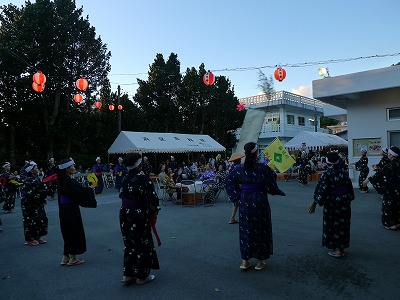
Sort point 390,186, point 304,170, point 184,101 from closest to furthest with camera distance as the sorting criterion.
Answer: point 390,186, point 304,170, point 184,101

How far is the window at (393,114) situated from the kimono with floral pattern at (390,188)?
267 inches

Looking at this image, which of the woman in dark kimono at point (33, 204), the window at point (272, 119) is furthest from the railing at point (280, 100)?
the woman in dark kimono at point (33, 204)

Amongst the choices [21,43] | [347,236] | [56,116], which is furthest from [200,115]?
[347,236]

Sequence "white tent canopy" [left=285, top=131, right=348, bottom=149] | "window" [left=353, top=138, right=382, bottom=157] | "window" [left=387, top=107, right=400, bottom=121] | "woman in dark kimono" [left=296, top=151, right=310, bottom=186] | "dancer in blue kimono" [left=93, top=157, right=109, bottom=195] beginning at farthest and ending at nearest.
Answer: "white tent canopy" [left=285, top=131, right=348, bottom=149] < "woman in dark kimono" [left=296, top=151, right=310, bottom=186] < "dancer in blue kimono" [left=93, top=157, right=109, bottom=195] < "window" [left=353, top=138, right=382, bottom=157] < "window" [left=387, top=107, right=400, bottom=121]

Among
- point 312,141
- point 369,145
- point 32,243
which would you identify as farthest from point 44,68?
point 369,145

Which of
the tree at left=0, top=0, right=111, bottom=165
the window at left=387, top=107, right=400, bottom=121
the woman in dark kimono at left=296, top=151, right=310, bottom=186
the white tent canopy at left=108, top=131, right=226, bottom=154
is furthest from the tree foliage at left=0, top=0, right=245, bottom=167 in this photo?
the window at left=387, top=107, right=400, bottom=121

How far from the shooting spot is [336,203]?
15.6ft

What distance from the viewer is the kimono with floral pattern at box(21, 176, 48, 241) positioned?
19.9ft

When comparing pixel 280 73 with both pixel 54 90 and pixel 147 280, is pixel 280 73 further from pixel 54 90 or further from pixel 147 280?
pixel 54 90

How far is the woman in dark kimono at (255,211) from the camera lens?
4293 mm

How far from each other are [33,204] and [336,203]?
5389 mm

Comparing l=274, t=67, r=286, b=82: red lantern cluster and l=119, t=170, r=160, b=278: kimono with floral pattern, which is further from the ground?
l=274, t=67, r=286, b=82: red lantern cluster

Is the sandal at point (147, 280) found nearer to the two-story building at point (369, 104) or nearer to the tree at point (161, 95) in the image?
the two-story building at point (369, 104)

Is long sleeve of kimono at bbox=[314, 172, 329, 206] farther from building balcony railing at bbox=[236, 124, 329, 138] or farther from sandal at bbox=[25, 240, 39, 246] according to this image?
building balcony railing at bbox=[236, 124, 329, 138]
